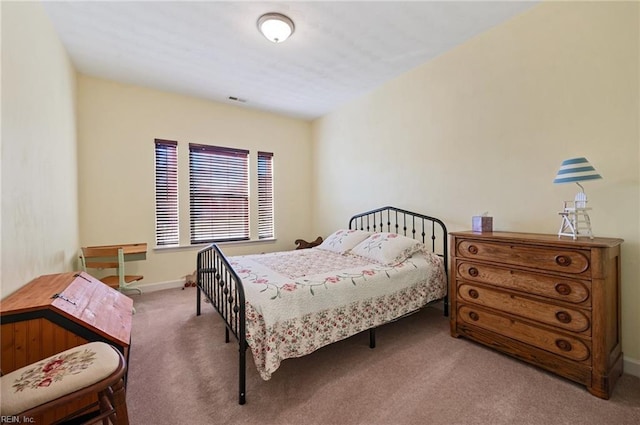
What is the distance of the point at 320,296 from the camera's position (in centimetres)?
192

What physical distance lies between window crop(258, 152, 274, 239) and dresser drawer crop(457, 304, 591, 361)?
329 cm

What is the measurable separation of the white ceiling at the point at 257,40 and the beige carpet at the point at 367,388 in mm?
2835

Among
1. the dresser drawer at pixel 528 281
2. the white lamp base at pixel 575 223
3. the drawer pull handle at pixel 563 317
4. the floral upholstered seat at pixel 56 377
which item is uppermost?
the white lamp base at pixel 575 223

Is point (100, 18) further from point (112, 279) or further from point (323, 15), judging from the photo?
point (112, 279)

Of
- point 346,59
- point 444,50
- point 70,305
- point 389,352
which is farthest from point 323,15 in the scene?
point 389,352

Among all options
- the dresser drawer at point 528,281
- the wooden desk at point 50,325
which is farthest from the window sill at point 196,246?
the dresser drawer at point 528,281

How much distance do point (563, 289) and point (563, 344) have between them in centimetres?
37

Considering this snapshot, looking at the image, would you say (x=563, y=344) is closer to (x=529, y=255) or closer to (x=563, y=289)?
(x=563, y=289)

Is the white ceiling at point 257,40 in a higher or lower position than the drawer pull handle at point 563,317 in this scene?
higher

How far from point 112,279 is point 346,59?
383 centimetres

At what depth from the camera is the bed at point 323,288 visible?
5.54 ft

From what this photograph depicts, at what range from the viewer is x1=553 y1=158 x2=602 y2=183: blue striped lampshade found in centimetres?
179

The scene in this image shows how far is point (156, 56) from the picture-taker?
2896mm

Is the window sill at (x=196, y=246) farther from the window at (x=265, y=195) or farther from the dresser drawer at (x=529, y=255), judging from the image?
the dresser drawer at (x=529, y=255)
